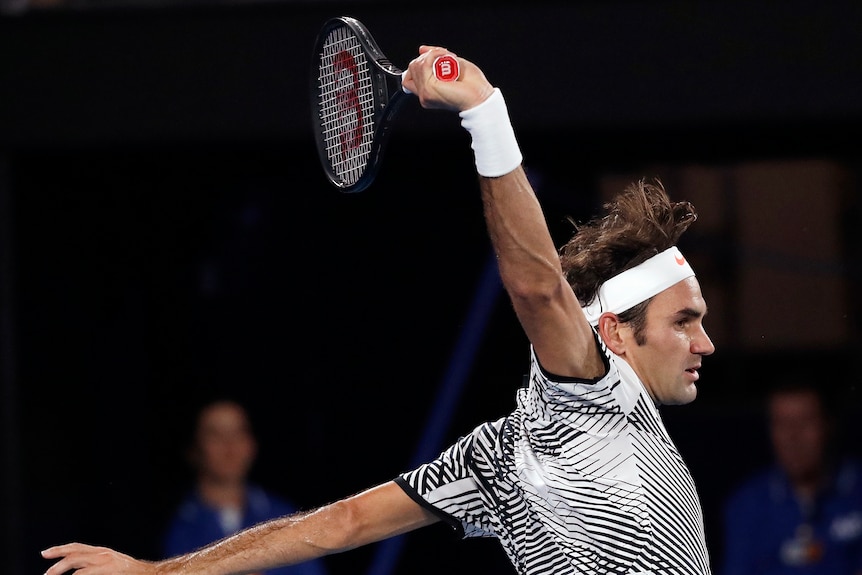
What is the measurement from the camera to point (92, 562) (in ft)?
8.30

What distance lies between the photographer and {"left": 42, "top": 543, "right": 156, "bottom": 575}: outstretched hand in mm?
2508

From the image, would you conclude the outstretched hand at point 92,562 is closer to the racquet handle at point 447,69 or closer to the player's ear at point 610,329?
the player's ear at point 610,329

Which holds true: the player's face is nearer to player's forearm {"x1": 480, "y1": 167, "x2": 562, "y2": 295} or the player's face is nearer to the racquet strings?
player's forearm {"x1": 480, "y1": 167, "x2": 562, "y2": 295}

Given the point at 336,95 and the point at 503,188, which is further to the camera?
the point at 336,95


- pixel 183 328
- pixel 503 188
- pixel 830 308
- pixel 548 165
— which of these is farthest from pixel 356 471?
pixel 503 188

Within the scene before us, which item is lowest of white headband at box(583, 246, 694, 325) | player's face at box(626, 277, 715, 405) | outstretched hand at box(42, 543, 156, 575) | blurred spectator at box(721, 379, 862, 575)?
blurred spectator at box(721, 379, 862, 575)

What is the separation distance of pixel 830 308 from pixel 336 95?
3614mm

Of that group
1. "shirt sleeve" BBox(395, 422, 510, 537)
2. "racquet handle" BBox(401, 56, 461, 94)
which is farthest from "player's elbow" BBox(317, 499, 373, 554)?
"racquet handle" BBox(401, 56, 461, 94)

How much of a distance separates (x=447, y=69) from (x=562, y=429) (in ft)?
2.09

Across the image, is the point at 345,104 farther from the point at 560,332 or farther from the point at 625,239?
the point at 560,332

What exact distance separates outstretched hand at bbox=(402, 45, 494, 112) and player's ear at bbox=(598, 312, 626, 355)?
55cm

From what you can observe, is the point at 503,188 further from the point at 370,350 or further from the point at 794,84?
the point at 370,350

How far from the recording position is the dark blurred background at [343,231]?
14.5ft

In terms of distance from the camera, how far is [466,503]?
8.65ft
